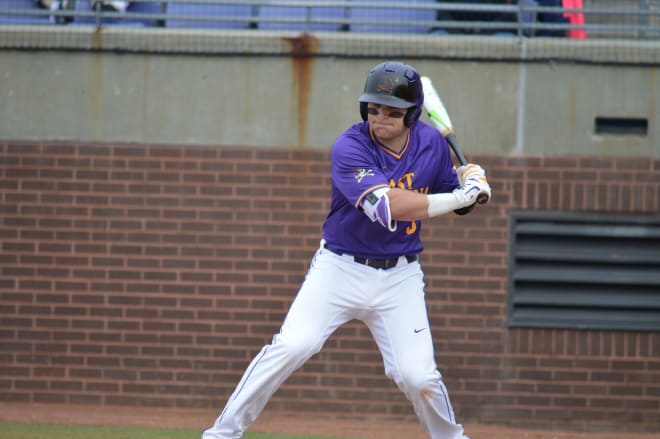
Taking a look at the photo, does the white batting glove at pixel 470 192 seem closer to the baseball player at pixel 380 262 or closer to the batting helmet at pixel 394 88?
the baseball player at pixel 380 262

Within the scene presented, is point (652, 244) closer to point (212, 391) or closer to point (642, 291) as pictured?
point (642, 291)

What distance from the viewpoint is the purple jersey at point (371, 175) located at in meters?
4.80

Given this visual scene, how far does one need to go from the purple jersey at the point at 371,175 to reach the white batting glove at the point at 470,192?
0.93 ft

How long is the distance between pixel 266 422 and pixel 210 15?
305 cm

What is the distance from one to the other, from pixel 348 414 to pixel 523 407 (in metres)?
1.22

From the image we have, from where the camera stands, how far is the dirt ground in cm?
659

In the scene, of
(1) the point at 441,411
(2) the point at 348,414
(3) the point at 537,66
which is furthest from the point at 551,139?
(1) the point at 441,411

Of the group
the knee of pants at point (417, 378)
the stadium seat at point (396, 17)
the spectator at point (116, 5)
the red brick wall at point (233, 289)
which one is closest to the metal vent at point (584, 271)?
the red brick wall at point (233, 289)

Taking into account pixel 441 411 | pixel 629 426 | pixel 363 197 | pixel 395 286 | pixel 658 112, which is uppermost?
pixel 658 112

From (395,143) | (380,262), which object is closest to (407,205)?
(380,262)

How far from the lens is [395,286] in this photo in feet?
16.0

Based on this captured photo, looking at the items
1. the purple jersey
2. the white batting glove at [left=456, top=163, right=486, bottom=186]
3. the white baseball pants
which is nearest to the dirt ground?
the white baseball pants

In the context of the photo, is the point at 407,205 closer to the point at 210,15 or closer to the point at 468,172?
the point at 468,172

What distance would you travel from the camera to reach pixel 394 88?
4.79m
